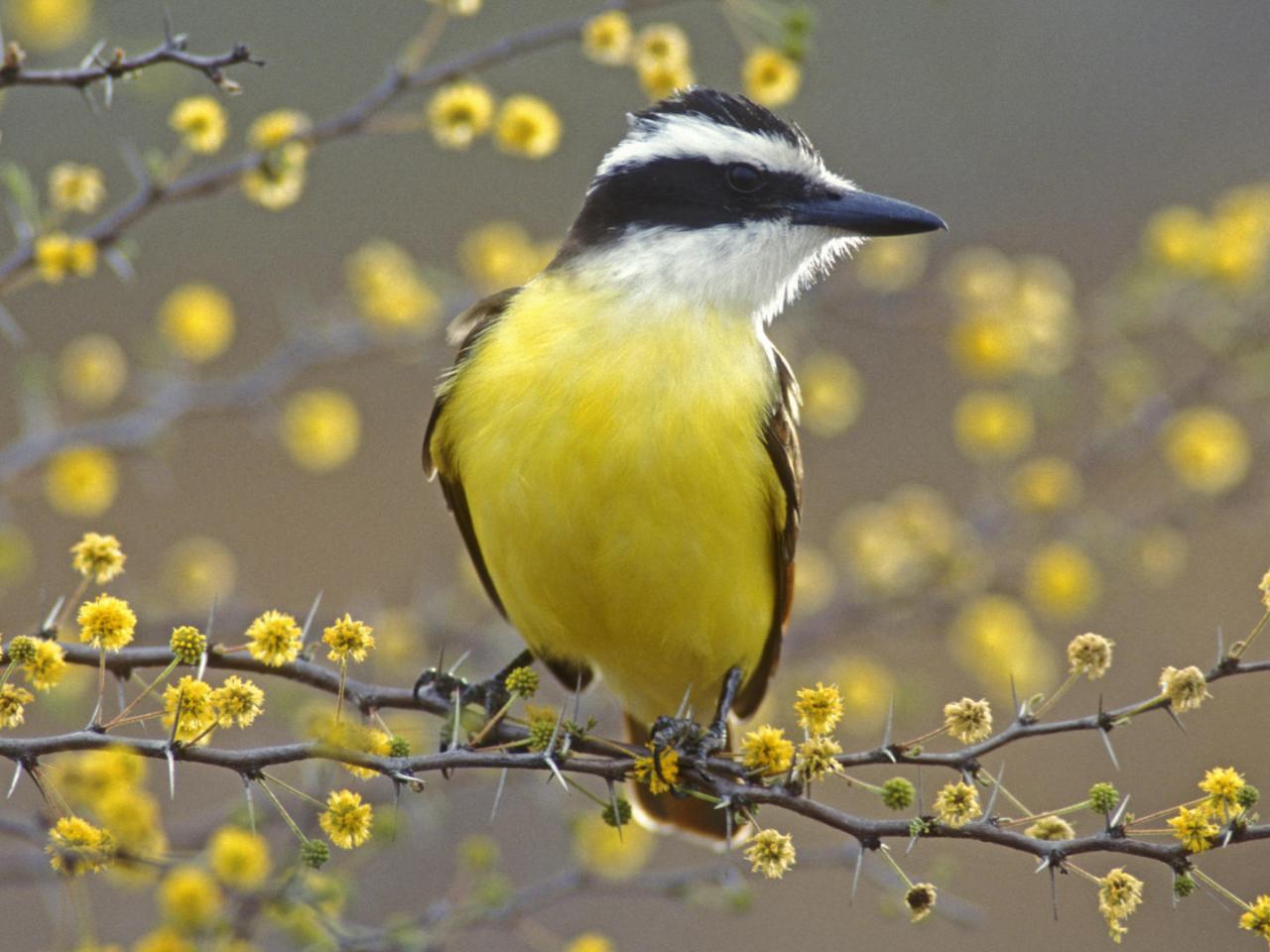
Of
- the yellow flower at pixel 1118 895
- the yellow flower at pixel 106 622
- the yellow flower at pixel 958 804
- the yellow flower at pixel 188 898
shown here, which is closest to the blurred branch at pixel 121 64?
the yellow flower at pixel 106 622

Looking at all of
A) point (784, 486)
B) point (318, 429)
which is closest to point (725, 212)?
point (784, 486)

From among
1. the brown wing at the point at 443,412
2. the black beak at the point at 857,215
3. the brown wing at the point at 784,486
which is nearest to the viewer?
the brown wing at the point at 784,486

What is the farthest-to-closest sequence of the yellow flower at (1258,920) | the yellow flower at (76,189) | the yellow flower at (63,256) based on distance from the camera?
1. the yellow flower at (76,189)
2. the yellow flower at (63,256)
3. the yellow flower at (1258,920)

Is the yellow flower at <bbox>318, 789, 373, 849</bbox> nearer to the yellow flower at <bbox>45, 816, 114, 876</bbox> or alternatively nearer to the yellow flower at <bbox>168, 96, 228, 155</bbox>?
the yellow flower at <bbox>45, 816, 114, 876</bbox>

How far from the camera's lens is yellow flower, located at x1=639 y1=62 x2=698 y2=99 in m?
3.40

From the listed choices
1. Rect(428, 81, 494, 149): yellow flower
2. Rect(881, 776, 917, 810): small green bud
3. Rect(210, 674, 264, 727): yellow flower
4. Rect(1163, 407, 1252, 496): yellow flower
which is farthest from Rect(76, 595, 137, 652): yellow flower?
Rect(1163, 407, 1252, 496): yellow flower

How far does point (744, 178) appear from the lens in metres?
3.92

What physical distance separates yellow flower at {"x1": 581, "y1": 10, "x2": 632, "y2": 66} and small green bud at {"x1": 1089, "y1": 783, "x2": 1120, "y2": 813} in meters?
1.87

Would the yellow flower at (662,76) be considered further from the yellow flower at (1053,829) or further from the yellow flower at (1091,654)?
the yellow flower at (1053,829)

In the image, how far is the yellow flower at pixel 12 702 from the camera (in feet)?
6.93

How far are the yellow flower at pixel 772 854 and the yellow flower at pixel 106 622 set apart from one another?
964 mm

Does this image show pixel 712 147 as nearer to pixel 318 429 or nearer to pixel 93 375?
pixel 318 429

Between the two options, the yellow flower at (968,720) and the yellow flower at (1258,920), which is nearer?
the yellow flower at (1258,920)

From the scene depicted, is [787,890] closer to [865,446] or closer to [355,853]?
[865,446]
